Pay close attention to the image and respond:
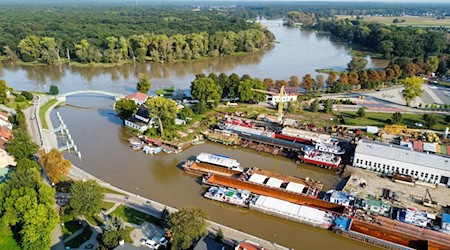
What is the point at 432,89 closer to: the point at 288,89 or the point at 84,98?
the point at 288,89

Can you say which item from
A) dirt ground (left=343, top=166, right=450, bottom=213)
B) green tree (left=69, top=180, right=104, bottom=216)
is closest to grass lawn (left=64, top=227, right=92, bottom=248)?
green tree (left=69, top=180, right=104, bottom=216)

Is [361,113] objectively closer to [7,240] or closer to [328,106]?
[328,106]

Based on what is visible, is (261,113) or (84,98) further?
Result: (84,98)

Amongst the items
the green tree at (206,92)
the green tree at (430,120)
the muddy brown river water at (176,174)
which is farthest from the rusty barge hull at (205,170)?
the green tree at (430,120)

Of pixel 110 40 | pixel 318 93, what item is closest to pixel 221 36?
pixel 110 40

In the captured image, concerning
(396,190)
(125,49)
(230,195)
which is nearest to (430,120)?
(396,190)
